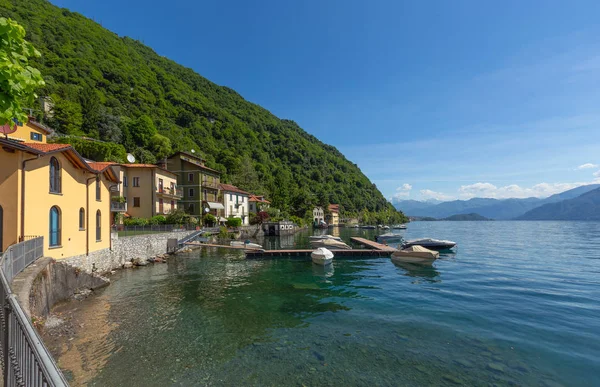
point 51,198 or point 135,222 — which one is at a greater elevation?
point 51,198

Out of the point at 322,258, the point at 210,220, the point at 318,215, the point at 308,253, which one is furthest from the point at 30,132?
the point at 318,215

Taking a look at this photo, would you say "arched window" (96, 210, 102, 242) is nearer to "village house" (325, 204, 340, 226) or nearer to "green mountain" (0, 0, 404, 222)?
"green mountain" (0, 0, 404, 222)

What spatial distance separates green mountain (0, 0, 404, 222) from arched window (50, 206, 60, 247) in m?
38.5

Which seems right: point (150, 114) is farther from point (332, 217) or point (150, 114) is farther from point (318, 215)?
point (332, 217)

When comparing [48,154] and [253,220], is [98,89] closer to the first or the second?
[253,220]

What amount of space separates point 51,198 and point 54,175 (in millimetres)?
1423

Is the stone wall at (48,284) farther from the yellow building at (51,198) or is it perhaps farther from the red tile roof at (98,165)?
the red tile roof at (98,165)

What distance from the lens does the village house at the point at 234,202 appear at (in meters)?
64.3

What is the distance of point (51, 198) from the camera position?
54.2 feet

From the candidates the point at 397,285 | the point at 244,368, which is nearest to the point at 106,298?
the point at 244,368

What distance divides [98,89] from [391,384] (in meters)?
114

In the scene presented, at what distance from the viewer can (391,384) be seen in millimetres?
9328

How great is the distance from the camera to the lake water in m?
9.88

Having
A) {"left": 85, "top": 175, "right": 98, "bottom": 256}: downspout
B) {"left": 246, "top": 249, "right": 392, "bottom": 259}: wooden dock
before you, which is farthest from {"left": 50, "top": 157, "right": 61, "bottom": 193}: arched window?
{"left": 246, "top": 249, "right": 392, "bottom": 259}: wooden dock
